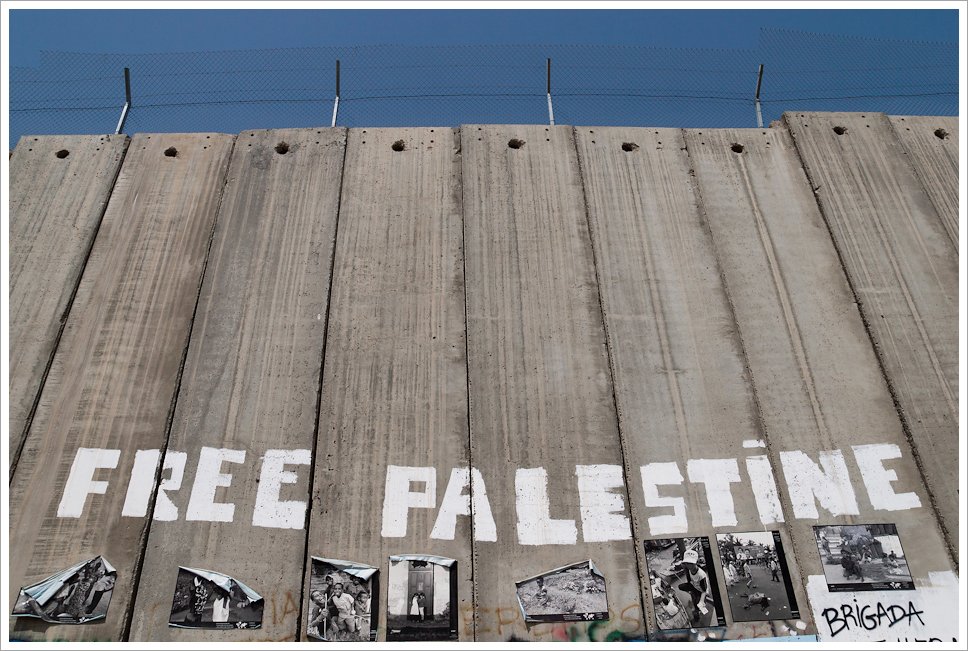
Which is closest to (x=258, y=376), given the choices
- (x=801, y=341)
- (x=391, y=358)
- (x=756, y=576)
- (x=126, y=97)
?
(x=391, y=358)

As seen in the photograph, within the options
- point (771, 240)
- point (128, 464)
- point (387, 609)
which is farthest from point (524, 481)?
point (771, 240)

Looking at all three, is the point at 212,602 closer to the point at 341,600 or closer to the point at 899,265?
the point at 341,600

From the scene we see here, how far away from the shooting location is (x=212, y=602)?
7340mm

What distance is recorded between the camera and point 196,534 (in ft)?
25.2

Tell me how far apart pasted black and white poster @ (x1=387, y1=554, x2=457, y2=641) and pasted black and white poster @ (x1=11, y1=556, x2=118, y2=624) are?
285 cm

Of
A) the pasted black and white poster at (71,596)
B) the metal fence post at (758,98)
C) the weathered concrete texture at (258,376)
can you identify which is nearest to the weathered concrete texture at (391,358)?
the weathered concrete texture at (258,376)

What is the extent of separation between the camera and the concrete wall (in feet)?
25.2

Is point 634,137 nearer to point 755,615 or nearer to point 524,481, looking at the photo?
point 524,481

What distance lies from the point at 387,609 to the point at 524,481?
1956 mm

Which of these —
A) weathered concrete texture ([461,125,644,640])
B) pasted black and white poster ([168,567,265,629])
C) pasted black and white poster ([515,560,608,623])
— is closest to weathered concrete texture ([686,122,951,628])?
weathered concrete texture ([461,125,644,640])

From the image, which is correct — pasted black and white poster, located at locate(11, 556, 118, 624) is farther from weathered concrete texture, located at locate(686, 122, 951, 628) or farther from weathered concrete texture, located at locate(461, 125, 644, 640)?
weathered concrete texture, located at locate(686, 122, 951, 628)

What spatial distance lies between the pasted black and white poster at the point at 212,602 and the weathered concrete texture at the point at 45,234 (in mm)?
2569

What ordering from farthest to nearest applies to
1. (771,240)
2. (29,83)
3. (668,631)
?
1. (29,83)
2. (771,240)
3. (668,631)

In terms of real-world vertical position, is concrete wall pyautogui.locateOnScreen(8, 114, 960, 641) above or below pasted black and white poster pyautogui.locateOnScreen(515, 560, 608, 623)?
above
